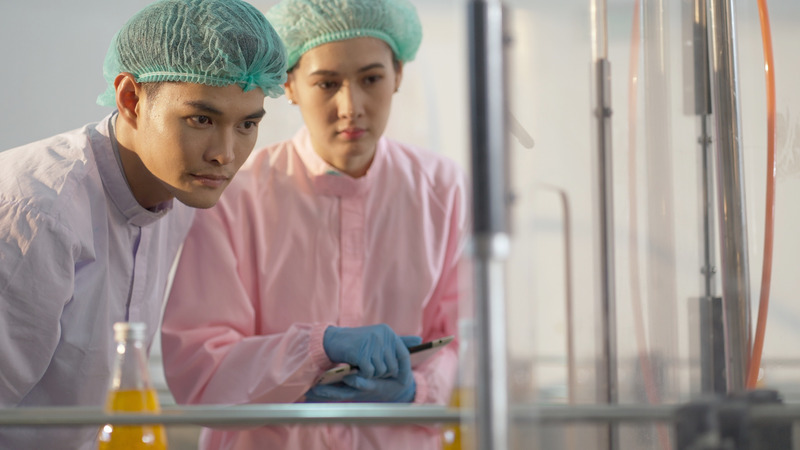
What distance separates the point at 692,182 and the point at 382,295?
66cm

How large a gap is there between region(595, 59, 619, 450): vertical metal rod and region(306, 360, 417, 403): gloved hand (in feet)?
1.67

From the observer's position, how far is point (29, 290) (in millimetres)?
1150

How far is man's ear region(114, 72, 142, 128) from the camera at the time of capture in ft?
4.25

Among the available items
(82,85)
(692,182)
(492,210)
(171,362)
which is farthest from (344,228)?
(492,210)

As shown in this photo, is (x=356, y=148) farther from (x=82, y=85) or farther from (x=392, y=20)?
(x=82, y=85)

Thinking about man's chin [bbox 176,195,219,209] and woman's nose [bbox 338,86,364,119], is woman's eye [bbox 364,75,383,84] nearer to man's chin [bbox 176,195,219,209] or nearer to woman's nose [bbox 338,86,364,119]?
woman's nose [bbox 338,86,364,119]

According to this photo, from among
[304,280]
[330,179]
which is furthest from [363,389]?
[330,179]

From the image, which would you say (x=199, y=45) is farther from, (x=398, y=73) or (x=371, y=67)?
(x=398, y=73)

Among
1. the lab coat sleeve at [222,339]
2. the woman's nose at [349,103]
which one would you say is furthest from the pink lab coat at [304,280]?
the woman's nose at [349,103]

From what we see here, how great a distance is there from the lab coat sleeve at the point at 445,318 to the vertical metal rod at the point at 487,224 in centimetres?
91

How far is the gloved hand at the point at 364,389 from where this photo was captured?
4.55 ft

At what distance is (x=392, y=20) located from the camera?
157 cm

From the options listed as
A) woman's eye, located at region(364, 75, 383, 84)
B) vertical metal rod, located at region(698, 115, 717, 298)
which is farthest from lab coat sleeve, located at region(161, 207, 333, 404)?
vertical metal rod, located at region(698, 115, 717, 298)

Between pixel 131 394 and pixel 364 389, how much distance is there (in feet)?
1.90
